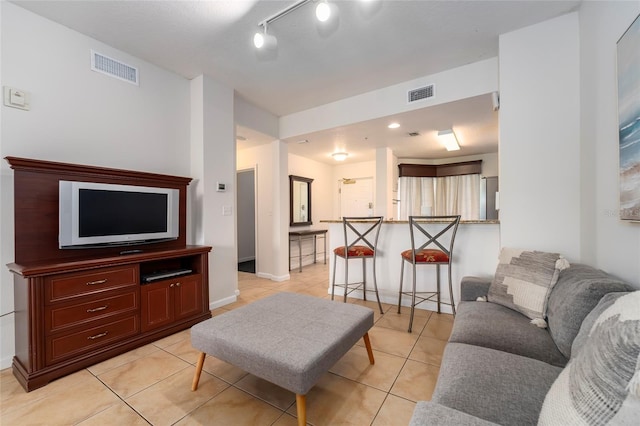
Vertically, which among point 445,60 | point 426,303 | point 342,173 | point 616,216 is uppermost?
point 445,60

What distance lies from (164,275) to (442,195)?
581 cm

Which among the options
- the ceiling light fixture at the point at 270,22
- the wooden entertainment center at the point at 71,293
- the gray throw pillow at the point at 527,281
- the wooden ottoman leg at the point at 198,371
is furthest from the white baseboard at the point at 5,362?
the gray throw pillow at the point at 527,281

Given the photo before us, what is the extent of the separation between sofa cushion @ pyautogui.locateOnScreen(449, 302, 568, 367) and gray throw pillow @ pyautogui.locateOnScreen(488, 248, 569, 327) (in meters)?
0.07

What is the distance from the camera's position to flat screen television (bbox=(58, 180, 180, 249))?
209cm

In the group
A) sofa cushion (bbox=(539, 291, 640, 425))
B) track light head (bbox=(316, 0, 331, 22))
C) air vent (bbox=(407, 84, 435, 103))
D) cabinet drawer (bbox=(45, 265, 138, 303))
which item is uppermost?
air vent (bbox=(407, 84, 435, 103))

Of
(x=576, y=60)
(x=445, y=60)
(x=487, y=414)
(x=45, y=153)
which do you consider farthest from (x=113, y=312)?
(x=576, y=60)

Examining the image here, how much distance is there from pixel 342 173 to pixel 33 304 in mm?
5952

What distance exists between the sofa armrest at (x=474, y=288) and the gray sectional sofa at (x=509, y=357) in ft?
0.69

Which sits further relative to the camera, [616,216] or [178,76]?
[178,76]

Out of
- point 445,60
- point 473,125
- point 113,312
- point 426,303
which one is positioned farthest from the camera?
point 473,125

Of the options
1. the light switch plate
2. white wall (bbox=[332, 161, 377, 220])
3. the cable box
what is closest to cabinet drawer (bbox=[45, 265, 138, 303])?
the cable box

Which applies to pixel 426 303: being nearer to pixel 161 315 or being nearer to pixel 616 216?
pixel 616 216

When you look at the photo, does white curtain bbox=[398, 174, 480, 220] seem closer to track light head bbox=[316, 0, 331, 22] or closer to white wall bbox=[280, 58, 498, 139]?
white wall bbox=[280, 58, 498, 139]

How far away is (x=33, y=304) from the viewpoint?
1736 millimetres
